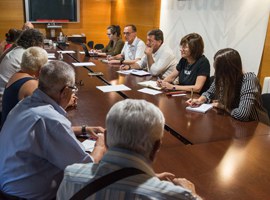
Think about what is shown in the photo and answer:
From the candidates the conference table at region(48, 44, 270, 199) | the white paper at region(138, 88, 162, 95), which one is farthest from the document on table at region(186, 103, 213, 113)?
the white paper at region(138, 88, 162, 95)

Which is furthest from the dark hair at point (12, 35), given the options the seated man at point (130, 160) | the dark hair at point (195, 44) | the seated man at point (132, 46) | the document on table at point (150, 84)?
the seated man at point (130, 160)

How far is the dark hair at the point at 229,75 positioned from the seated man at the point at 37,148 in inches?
55.6

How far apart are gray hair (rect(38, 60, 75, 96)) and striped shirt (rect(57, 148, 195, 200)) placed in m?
0.59

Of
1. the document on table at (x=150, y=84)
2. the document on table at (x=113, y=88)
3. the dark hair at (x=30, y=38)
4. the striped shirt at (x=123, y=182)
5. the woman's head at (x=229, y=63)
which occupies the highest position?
the dark hair at (x=30, y=38)

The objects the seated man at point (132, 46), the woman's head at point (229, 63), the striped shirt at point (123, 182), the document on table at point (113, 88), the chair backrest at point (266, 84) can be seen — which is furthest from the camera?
the seated man at point (132, 46)

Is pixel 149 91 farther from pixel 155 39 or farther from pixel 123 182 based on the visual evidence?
pixel 123 182

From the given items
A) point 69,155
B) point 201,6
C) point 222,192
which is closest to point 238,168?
point 222,192

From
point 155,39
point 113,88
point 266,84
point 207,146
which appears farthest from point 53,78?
point 266,84

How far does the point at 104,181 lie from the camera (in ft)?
2.49

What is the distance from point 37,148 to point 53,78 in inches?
13.4

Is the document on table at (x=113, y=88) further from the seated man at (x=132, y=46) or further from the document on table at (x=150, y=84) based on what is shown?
the seated man at (x=132, y=46)

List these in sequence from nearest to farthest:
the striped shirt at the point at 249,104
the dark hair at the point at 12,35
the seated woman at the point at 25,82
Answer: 1. the seated woman at the point at 25,82
2. the striped shirt at the point at 249,104
3. the dark hair at the point at 12,35

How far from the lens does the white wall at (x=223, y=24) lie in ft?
11.7

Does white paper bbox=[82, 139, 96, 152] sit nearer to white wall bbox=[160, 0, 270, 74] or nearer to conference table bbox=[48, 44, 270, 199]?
conference table bbox=[48, 44, 270, 199]
